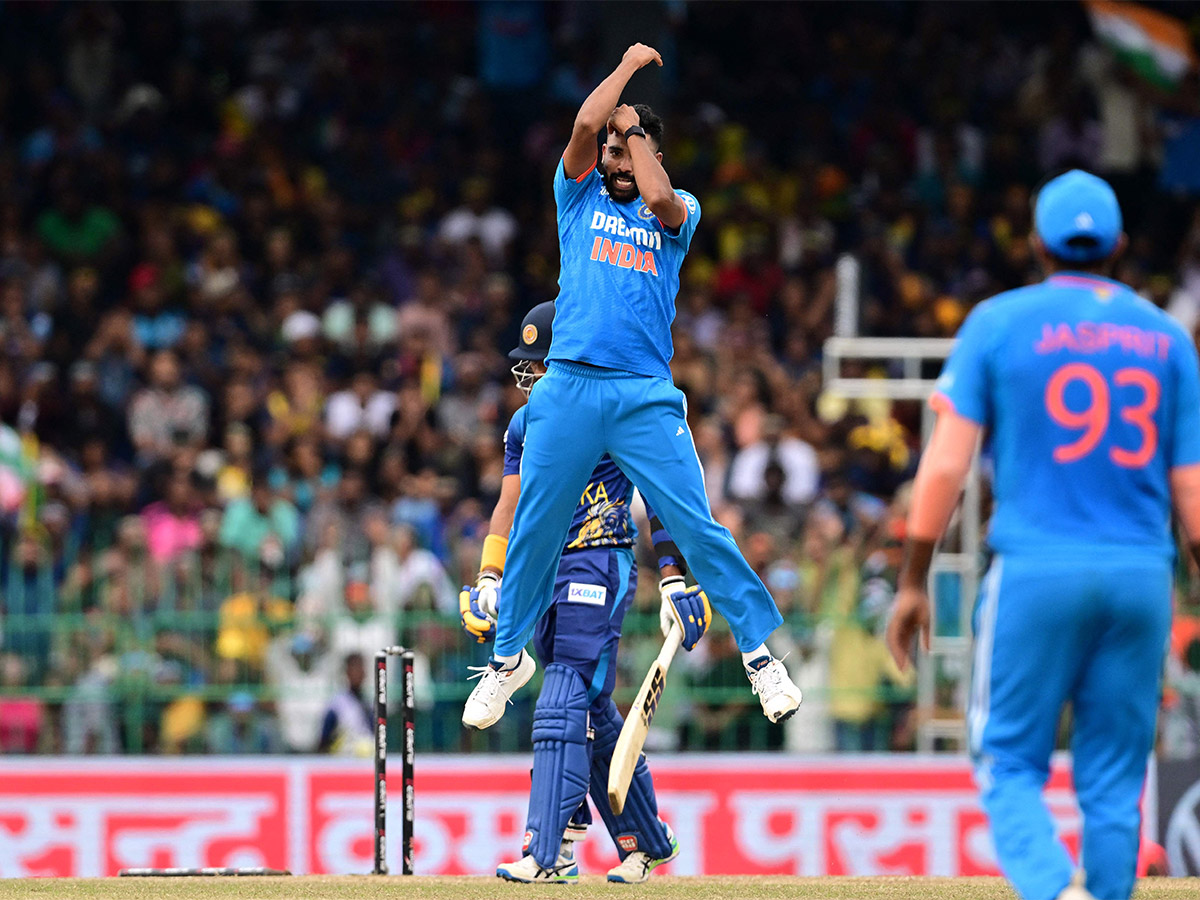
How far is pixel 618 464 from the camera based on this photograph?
765cm

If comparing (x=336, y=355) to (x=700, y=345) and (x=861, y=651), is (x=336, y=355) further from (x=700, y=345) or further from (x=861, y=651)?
(x=861, y=651)

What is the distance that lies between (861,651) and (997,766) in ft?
25.2

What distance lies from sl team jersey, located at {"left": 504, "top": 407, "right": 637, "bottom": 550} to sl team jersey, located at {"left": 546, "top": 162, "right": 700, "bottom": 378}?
23.3 inches

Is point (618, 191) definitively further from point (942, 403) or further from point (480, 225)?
point (480, 225)

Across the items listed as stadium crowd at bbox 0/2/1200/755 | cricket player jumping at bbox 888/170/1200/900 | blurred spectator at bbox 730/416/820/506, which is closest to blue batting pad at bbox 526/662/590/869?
cricket player jumping at bbox 888/170/1200/900

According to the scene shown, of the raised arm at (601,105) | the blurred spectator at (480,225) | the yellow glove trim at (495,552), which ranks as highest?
the blurred spectator at (480,225)

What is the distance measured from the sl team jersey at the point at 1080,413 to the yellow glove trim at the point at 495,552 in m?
3.29

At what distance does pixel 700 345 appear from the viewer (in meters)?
16.9

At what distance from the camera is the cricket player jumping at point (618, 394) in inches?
297

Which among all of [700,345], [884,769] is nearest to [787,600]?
[884,769]

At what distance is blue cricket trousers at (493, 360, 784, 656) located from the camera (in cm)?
755

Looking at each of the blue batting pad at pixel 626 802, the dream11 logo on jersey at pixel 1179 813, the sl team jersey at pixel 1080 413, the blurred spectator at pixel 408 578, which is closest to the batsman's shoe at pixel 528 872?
the blue batting pad at pixel 626 802

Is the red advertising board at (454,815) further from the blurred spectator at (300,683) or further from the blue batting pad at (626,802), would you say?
the blue batting pad at (626,802)

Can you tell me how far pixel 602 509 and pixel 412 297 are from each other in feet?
33.0
